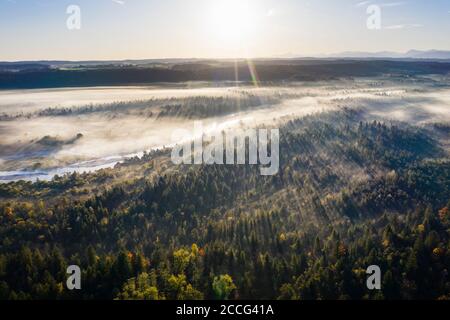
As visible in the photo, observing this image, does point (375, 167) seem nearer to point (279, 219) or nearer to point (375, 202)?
point (375, 202)

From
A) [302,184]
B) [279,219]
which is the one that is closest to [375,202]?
[302,184]

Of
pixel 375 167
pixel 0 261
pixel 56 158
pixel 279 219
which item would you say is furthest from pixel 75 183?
pixel 375 167

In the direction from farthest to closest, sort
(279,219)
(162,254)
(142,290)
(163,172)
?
1. (163,172)
2. (279,219)
3. (162,254)
4. (142,290)

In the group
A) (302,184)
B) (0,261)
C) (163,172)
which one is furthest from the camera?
(163,172)

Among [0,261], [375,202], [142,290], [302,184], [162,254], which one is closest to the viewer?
[142,290]

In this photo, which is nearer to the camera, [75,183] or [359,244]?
[359,244]

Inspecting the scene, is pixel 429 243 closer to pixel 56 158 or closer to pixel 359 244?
pixel 359 244
